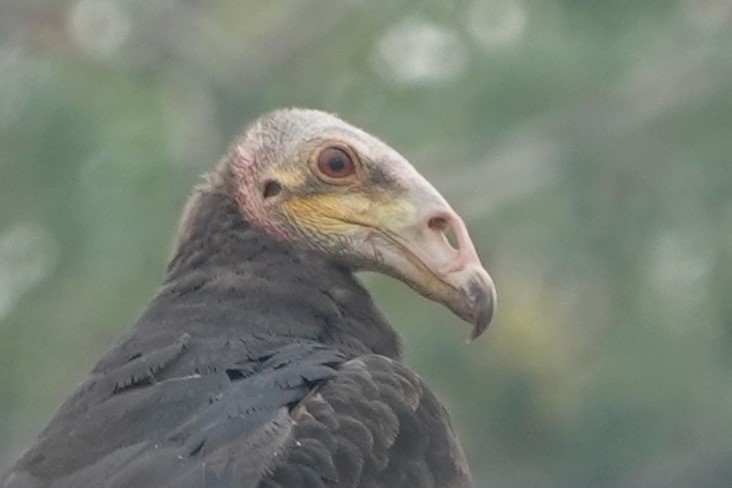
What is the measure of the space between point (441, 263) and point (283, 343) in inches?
13.5

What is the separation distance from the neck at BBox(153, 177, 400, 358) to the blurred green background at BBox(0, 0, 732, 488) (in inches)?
206

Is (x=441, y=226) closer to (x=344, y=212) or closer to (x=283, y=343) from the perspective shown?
(x=344, y=212)

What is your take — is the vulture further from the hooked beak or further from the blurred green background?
the blurred green background

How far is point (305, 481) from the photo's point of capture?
3.59m

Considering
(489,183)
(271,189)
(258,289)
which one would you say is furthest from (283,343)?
(489,183)

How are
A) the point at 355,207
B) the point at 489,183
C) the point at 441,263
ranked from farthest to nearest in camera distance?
the point at 489,183
the point at 355,207
the point at 441,263

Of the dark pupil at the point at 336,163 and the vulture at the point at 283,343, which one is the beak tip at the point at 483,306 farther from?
the dark pupil at the point at 336,163

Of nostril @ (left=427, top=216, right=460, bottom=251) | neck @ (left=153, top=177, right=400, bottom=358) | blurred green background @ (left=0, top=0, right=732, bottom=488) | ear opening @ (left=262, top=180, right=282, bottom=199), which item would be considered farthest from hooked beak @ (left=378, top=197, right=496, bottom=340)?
blurred green background @ (left=0, top=0, right=732, bottom=488)

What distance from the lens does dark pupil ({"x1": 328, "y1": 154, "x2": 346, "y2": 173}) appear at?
4328mm

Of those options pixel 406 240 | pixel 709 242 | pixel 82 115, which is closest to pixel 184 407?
pixel 406 240

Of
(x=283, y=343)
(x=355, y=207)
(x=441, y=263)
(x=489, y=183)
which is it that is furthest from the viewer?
Answer: (x=489, y=183)

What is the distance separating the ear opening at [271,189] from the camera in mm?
4375

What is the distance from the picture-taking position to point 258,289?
417 cm

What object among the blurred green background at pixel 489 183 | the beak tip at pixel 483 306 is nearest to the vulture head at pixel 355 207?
the beak tip at pixel 483 306
